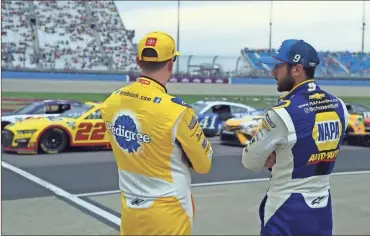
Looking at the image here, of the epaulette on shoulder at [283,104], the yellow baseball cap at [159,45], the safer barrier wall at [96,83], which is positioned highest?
the yellow baseball cap at [159,45]

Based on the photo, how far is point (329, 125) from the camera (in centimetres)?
280

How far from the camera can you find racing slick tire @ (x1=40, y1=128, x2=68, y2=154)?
12625 mm

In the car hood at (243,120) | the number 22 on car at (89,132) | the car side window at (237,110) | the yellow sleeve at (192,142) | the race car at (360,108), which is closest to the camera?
the yellow sleeve at (192,142)

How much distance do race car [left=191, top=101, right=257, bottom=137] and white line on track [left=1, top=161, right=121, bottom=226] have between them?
662cm

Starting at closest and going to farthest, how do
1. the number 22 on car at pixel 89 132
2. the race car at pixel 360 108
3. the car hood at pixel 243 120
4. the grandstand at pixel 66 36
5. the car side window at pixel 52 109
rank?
1. the race car at pixel 360 108
2. the number 22 on car at pixel 89 132
3. the car hood at pixel 243 120
4. the car side window at pixel 52 109
5. the grandstand at pixel 66 36

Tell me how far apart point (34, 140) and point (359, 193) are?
930cm

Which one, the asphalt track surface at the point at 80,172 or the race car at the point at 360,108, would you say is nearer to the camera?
the race car at the point at 360,108

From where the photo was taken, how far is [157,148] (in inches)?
101

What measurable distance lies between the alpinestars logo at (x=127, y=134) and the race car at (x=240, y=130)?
11110 millimetres

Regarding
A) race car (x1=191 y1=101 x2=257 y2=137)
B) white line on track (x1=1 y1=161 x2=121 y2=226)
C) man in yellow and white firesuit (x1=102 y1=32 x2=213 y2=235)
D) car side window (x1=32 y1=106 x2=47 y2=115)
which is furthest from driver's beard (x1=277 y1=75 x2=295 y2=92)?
race car (x1=191 y1=101 x2=257 y2=137)

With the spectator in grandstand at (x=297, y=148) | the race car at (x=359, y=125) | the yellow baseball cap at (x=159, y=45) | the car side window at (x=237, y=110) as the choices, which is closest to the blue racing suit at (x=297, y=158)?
the spectator in grandstand at (x=297, y=148)

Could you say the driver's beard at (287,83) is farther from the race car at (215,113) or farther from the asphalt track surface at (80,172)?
the race car at (215,113)

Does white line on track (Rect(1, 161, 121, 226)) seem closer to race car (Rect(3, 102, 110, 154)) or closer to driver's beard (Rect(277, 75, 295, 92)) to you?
race car (Rect(3, 102, 110, 154))

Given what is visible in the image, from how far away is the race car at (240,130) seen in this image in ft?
45.4
